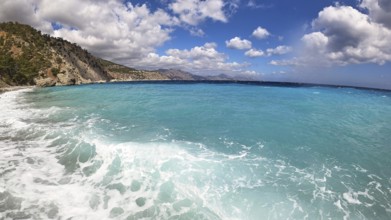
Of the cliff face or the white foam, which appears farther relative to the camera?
the cliff face

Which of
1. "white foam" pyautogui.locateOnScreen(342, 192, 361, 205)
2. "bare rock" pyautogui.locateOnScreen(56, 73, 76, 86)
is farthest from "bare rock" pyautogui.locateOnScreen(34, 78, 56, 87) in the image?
"white foam" pyautogui.locateOnScreen(342, 192, 361, 205)

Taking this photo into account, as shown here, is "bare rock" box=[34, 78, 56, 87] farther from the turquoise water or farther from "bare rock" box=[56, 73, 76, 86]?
the turquoise water

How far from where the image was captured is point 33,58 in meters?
112

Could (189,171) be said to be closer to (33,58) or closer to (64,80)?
(64,80)

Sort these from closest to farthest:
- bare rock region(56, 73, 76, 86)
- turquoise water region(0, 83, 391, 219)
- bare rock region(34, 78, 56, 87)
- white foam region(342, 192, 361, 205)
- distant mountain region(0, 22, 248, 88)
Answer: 1. turquoise water region(0, 83, 391, 219)
2. white foam region(342, 192, 361, 205)
3. distant mountain region(0, 22, 248, 88)
4. bare rock region(34, 78, 56, 87)
5. bare rock region(56, 73, 76, 86)

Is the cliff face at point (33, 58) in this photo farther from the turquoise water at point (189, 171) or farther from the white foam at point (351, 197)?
the white foam at point (351, 197)

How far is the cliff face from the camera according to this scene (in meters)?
91.8

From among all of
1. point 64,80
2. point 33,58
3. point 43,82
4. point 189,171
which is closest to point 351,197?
point 189,171

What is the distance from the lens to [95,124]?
72.2ft

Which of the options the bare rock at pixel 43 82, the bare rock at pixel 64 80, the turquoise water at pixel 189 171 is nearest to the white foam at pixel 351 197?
the turquoise water at pixel 189 171

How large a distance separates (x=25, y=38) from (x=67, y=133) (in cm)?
12958

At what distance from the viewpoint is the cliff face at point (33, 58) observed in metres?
91.8

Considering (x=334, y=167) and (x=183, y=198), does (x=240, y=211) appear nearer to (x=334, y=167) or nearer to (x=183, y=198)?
(x=183, y=198)

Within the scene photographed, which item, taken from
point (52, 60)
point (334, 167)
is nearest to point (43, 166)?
point (334, 167)
